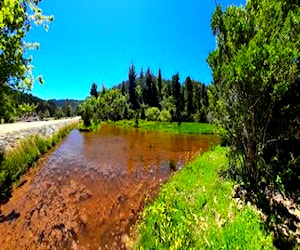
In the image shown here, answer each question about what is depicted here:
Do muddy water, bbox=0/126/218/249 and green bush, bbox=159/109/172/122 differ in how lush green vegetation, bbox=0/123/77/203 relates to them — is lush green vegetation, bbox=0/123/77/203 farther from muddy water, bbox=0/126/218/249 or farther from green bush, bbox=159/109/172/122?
green bush, bbox=159/109/172/122

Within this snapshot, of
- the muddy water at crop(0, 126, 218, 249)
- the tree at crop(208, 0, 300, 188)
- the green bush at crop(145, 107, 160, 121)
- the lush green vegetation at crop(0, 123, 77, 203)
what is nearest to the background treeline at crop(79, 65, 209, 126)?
the green bush at crop(145, 107, 160, 121)

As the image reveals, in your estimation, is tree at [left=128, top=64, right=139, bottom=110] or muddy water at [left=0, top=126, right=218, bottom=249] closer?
muddy water at [left=0, top=126, right=218, bottom=249]

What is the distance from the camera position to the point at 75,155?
25.4 meters

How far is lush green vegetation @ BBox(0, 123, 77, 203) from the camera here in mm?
14273

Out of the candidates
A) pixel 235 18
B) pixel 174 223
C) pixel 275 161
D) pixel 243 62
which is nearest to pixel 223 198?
pixel 174 223

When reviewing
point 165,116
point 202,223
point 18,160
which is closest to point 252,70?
point 202,223

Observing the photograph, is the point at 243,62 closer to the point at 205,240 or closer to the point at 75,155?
the point at 205,240

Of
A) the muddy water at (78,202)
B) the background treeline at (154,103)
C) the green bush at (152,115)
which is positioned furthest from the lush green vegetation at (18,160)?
the green bush at (152,115)

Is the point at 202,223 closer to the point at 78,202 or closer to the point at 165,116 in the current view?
the point at 78,202

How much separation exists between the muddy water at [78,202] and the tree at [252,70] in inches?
221

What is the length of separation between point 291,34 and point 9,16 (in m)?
10.5

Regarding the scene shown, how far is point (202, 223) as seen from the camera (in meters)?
8.80

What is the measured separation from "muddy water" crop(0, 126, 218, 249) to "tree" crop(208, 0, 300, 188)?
560 centimetres

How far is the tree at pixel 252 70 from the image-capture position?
920cm
